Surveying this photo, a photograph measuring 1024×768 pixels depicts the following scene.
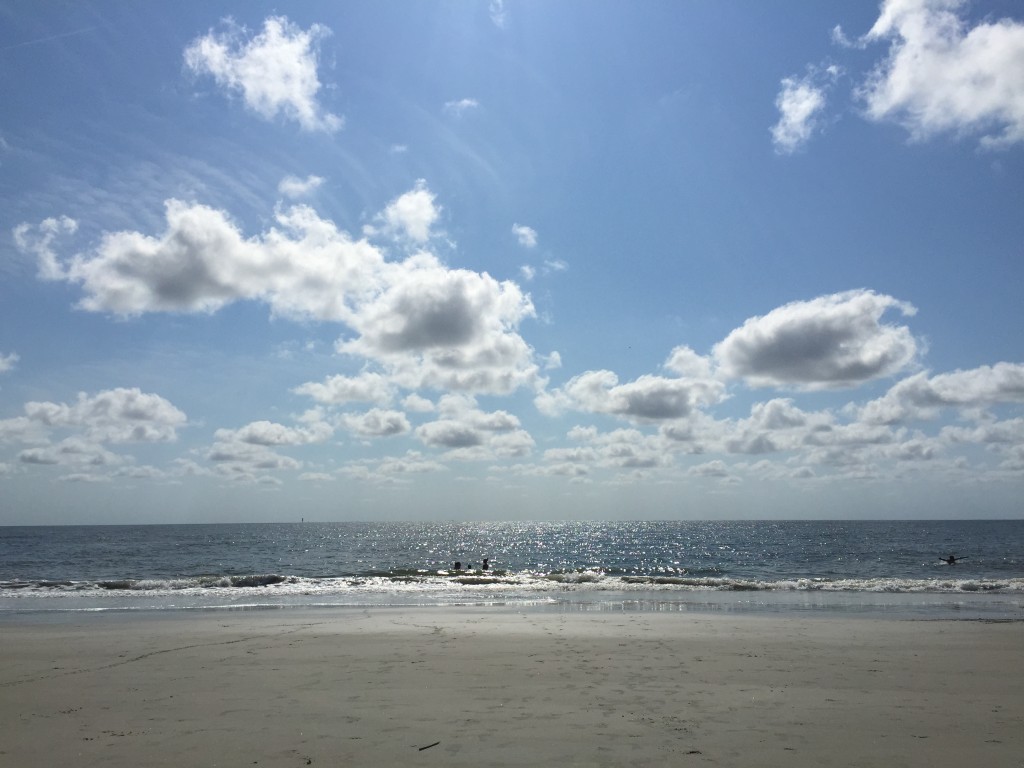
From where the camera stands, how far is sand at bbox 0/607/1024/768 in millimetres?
8617

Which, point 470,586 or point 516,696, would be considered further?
point 470,586

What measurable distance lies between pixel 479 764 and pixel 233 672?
7586 mm

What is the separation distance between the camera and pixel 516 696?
11211 mm

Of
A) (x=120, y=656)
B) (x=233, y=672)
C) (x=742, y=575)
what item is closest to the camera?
(x=233, y=672)

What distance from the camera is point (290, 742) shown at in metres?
8.93

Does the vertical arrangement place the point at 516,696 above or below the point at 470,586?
above

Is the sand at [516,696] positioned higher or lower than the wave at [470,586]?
higher

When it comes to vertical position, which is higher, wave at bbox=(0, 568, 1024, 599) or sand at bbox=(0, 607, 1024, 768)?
sand at bbox=(0, 607, 1024, 768)

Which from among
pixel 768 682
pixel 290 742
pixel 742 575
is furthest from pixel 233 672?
pixel 742 575

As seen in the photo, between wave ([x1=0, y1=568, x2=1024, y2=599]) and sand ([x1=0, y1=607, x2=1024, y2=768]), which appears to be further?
wave ([x1=0, y1=568, x2=1024, y2=599])

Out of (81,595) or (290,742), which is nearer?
(290,742)

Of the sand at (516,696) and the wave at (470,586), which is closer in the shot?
the sand at (516,696)

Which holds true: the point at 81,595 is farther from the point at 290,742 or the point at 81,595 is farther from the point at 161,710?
the point at 290,742

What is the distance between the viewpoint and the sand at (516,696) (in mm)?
8617
